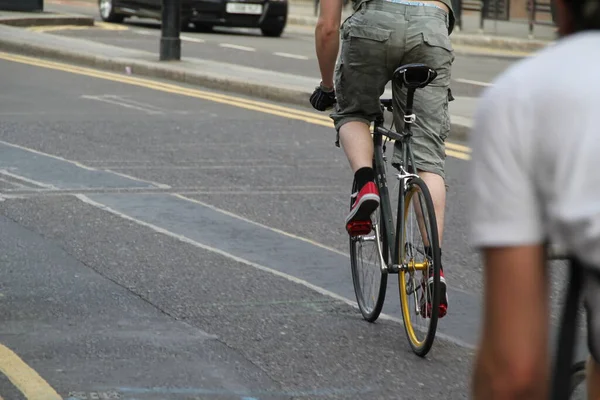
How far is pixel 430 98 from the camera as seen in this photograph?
→ 17.9 ft

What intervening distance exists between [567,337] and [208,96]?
13.0 m

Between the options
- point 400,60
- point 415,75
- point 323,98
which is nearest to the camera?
point 415,75

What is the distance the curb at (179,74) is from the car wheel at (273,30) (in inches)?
269

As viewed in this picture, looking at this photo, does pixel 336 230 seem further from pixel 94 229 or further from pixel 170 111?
pixel 170 111

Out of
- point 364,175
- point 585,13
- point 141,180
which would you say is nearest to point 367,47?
point 364,175

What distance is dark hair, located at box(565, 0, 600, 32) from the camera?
2.07 meters

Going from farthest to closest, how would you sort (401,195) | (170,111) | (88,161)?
(170,111) → (88,161) → (401,195)

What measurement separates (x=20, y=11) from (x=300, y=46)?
6768 millimetres

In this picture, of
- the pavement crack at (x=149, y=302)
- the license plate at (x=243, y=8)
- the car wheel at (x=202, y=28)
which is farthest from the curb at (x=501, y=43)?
the pavement crack at (x=149, y=302)

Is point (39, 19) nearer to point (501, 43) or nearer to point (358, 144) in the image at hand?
point (501, 43)

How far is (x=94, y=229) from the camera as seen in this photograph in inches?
296

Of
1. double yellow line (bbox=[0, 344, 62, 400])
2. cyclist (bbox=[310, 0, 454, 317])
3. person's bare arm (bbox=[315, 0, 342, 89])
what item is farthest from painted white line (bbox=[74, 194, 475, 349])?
double yellow line (bbox=[0, 344, 62, 400])

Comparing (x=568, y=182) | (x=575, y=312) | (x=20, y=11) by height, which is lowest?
(x=20, y=11)

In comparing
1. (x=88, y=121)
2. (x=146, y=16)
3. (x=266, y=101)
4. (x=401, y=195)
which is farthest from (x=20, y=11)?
(x=401, y=195)
